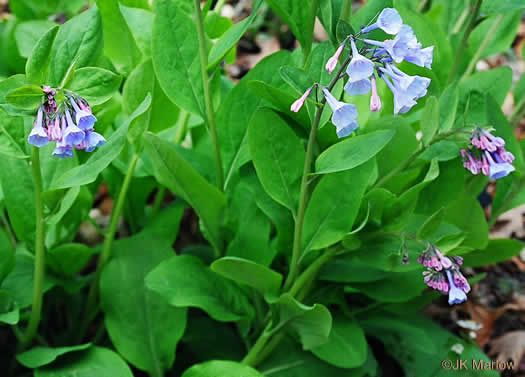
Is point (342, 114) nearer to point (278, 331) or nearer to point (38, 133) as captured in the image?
point (38, 133)

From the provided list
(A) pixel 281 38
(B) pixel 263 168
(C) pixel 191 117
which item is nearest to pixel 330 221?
(B) pixel 263 168

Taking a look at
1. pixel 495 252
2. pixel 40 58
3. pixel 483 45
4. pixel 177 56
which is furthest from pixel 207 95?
pixel 483 45

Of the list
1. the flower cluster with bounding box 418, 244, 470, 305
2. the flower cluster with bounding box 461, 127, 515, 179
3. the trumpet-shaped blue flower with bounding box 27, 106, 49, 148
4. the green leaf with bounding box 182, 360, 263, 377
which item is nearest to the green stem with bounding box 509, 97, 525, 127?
the flower cluster with bounding box 461, 127, 515, 179

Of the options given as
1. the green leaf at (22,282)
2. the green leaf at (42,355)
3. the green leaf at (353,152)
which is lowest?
the green leaf at (42,355)

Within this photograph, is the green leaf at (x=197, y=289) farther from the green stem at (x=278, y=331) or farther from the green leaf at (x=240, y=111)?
the green leaf at (x=240, y=111)

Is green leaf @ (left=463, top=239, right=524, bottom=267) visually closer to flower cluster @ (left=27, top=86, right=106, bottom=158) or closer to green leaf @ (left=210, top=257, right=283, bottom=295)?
green leaf @ (left=210, top=257, right=283, bottom=295)

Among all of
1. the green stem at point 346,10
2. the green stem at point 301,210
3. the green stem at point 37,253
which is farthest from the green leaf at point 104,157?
the green stem at point 346,10
